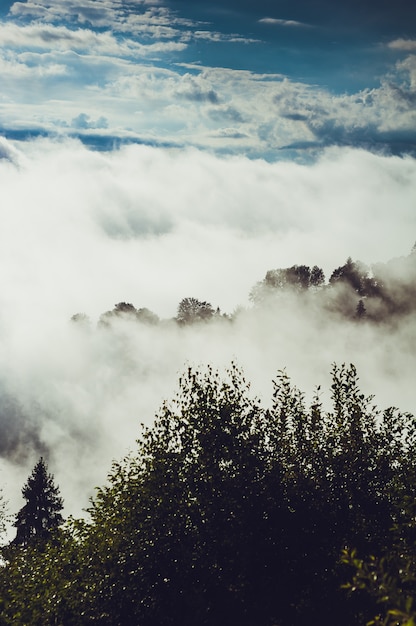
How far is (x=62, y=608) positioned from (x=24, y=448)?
12830 centimetres

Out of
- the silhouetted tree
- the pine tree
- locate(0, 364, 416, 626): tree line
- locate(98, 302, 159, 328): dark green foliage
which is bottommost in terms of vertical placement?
locate(0, 364, 416, 626): tree line

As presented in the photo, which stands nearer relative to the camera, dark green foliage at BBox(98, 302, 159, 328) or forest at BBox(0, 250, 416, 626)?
forest at BBox(0, 250, 416, 626)

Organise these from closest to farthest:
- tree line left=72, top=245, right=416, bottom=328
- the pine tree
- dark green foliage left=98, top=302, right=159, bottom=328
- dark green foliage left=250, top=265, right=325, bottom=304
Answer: the pine tree → tree line left=72, top=245, right=416, bottom=328 → dark green foliage left=250, top=265, right=325, bottom=304 → dark green foliage left=98, top=302, right=159, bottom=328

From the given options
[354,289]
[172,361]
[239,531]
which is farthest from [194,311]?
[239,531]

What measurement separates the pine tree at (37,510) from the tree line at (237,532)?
4918 cm

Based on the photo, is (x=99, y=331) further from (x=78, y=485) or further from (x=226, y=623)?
(x=226, y=623)

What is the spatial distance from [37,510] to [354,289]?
Result: 87.9 m

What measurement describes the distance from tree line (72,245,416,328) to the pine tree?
3099 inches

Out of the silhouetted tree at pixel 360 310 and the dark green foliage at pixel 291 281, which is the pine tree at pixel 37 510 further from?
the silhouetted tree at pixel 360 310

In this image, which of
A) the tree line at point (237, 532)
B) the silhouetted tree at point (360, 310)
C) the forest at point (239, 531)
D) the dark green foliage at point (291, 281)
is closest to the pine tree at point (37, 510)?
the forest at point (239, 531)

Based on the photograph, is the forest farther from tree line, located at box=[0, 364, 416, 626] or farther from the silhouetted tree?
the silhouetted tree

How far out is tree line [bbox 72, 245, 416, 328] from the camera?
127438mm

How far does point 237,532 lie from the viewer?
2217 centimetres

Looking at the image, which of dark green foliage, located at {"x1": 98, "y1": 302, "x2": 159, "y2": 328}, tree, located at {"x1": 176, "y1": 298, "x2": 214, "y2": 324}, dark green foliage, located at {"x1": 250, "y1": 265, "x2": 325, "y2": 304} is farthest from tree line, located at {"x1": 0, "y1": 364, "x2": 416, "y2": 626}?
dark green foliage, located at {"x1": 98, "y1": 302, "x2": 159, "y2": 328}
